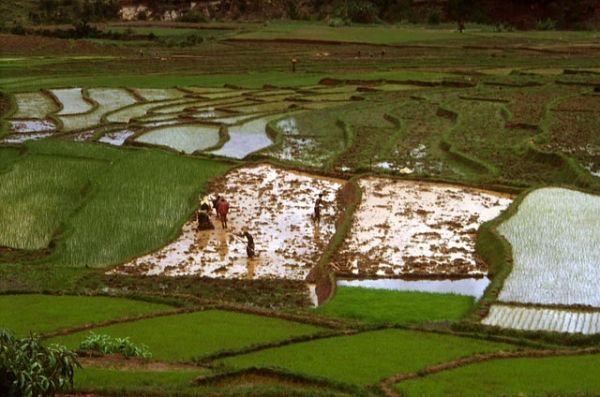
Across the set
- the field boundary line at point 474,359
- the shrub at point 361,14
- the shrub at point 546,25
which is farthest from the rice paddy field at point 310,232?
the shrub at point 361,14

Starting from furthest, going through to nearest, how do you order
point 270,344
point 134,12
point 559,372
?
point 134,12
point 270,344
point 559,372

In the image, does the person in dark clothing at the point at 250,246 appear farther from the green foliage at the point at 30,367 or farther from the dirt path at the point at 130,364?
the green foliage at the point at 30,367

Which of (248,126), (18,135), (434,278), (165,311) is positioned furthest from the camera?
(248,126)

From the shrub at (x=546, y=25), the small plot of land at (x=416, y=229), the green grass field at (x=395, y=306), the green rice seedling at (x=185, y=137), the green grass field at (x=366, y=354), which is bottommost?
the green rice seedling at (x=185, y=137)

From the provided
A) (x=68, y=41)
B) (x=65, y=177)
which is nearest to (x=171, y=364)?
(x=65, y=177)

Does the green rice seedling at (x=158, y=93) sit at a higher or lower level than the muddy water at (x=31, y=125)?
higher

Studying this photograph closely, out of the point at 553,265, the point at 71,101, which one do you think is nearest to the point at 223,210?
the point at 553,265

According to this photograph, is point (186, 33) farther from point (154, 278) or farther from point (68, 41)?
point (154, 278)
